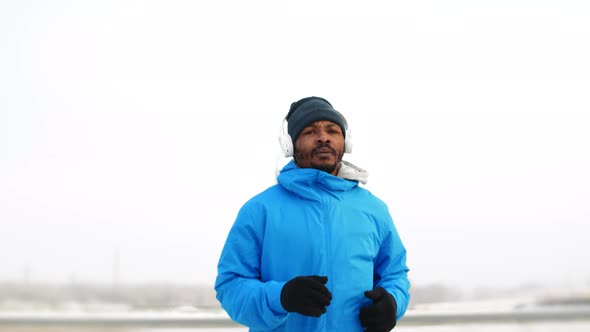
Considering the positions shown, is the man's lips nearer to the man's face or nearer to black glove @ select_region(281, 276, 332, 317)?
the man's face

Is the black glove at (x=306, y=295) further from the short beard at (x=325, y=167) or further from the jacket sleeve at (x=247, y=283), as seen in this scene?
the short beard at (x=325, y=167)

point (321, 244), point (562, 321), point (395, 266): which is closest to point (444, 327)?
point (562, 321)

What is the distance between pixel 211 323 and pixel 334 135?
203 centimetres

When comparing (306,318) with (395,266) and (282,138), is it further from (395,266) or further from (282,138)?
(282,138)

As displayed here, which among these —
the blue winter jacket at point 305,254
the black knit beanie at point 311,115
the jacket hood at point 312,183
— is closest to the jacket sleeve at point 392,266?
the blue winter jacket at point 305,254

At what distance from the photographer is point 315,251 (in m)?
1.07

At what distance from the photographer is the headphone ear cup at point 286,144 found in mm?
1242

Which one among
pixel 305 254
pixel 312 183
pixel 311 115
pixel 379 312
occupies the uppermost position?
pixel 311 115

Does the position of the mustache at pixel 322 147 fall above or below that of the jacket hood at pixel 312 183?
above

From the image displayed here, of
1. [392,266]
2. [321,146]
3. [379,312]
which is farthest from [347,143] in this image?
[379,312]

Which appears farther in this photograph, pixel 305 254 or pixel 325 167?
pixel 325 167

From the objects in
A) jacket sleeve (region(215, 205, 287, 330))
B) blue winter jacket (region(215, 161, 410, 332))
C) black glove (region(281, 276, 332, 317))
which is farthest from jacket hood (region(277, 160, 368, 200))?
black glove (region(281, 276, 332, 317))

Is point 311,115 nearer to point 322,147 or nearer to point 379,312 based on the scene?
point 322,147

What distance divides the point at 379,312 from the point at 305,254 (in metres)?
0.19
